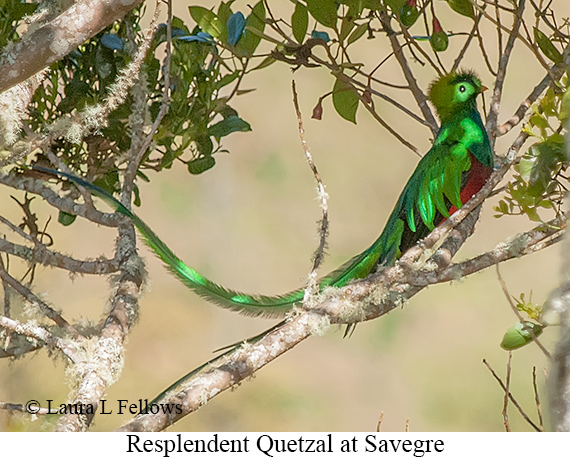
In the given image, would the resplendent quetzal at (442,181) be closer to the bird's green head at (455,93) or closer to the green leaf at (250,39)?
the bird's green head at (455,93)

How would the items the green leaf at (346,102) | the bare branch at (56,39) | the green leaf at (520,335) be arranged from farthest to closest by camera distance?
the green leaf at (346,102)
the green leaf at (520,335)
the bare branch at (56,39)

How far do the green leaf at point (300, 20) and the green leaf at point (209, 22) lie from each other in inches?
2.9

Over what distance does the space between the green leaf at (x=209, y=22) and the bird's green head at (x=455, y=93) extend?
0.28m

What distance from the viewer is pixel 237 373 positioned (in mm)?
548

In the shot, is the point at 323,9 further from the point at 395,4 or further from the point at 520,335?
the point at 520,335

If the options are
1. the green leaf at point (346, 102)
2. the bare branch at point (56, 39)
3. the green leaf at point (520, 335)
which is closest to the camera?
the bare branch at point (56, 39)

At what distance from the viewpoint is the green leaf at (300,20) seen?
739 millimetres

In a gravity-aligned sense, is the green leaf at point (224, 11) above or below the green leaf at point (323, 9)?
above

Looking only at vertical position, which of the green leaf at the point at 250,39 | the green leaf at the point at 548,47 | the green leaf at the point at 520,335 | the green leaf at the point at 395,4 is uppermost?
the green leaf at the point at 250,39

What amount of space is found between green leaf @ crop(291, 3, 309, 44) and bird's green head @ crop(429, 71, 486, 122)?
0.68 ft

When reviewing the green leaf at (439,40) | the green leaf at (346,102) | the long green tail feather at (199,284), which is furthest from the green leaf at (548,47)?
the long green tail feather at (199,284)

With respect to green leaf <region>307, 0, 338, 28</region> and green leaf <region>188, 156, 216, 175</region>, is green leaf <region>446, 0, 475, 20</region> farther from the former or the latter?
green leaf <region>188, 156, 216, 175</region>

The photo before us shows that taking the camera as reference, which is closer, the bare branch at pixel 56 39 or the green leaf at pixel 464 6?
the bare branch at pixel 56 39

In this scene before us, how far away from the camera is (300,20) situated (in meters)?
0.75
